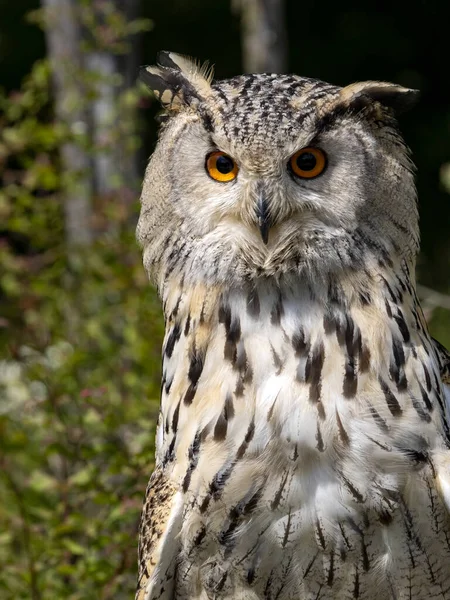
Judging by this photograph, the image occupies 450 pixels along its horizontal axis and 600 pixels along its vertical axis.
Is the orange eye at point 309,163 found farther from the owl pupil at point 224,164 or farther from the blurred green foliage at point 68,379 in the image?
the blurred green foliage at point 68,379

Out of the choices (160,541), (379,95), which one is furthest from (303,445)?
(379,95)

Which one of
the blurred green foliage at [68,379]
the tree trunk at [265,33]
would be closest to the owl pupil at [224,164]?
the blurred green foliage at [68,379]

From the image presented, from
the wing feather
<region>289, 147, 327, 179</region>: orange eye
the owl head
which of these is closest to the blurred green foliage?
the wing feather

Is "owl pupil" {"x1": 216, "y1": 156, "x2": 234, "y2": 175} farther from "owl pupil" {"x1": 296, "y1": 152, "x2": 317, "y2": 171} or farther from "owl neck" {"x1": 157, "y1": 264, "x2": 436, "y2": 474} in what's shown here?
"owl neck" {"x1": 157, "y1": 264, "x2": 436, "y2": 474}

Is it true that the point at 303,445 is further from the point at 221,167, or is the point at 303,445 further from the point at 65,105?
the point at 65,105

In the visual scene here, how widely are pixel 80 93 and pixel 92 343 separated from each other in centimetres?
98

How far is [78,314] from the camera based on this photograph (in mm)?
3828

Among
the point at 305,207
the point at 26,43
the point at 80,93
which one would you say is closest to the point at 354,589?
the point at 305,207

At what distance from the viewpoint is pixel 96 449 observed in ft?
8.86

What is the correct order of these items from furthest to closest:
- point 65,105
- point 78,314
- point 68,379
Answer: point 78,314 < point 65,105 < point 68,379

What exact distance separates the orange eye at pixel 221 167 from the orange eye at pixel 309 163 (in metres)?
0.12

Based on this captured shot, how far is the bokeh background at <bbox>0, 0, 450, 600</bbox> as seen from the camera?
2725 millimetres

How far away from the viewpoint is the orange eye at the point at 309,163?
75.5 inches

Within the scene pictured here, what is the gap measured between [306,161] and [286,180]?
0.19 ft
